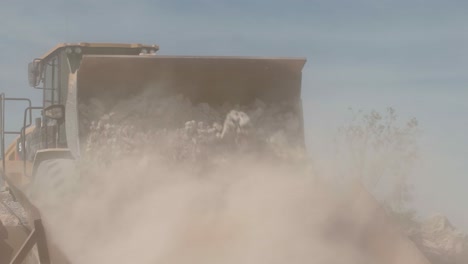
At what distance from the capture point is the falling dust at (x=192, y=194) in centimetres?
617

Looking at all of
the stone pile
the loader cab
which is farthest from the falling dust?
the loader cab

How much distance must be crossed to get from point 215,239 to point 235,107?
1657 mm

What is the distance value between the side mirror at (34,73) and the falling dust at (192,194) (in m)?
2.54

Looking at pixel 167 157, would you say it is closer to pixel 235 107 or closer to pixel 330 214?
pixel 235 107

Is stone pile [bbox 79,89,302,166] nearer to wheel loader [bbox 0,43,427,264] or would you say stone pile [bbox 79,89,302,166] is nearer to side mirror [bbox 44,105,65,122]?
wheel loader [bbox 0,43,427,264]

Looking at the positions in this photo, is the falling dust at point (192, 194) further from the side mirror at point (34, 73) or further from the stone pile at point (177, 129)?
the side mirror at point (34, 73)

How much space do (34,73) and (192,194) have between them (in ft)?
13.2

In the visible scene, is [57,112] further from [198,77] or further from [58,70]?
[198,77]

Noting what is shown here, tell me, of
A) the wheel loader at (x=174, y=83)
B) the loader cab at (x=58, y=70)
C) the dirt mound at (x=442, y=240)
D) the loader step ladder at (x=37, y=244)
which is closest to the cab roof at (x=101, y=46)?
the loader cab at (x=58, y=70)

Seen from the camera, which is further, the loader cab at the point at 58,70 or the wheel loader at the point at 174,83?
the loader cab at the point at 58,70

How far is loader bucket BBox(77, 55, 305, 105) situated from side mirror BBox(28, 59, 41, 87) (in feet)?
9.24

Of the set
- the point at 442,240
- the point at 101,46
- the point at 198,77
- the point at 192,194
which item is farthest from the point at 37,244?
the point at 442,240

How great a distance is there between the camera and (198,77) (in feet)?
24.1

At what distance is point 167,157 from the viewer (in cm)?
686
